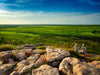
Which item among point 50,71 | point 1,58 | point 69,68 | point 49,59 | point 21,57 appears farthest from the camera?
point 21,57

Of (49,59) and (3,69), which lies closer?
(3,69)

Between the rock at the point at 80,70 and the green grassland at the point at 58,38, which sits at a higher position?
the rock at the point at 80,70

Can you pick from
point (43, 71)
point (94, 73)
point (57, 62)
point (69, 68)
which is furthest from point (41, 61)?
point (94, 73)

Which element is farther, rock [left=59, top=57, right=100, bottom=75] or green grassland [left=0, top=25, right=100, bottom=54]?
green grassland [left=0, top=25, right=100, bottom=54]

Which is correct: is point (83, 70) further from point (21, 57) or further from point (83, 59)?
point (21, 57)

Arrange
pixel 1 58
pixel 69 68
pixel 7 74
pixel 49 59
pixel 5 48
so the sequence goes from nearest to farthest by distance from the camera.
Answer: pixel 69 68
pixel 7 74
pixel 49 59
pixel 1 58
pixel 5 48

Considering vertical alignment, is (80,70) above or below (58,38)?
above

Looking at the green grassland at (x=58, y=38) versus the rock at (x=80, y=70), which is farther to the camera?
the green grassland at (x=58, y=38)

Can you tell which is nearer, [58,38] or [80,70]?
[80,70]

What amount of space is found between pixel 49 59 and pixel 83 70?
222 cm

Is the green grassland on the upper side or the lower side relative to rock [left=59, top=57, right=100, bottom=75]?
lower

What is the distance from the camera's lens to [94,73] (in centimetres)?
323

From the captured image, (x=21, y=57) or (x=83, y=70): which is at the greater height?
(x=83, y=70)

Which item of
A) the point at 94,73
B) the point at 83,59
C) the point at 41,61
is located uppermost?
the point at 94,73
